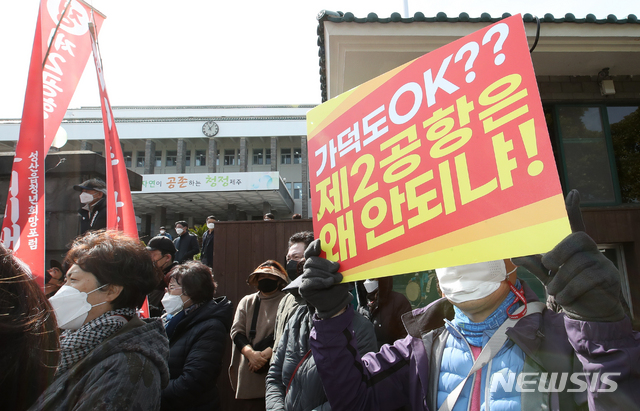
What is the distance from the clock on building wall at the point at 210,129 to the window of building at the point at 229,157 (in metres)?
2.84

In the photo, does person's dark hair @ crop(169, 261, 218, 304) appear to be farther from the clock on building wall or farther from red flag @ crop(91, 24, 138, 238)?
the clock on building wall

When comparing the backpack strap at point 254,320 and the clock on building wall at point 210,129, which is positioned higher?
the clock on building wall at point 210,129

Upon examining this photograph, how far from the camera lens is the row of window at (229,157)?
1228 inches

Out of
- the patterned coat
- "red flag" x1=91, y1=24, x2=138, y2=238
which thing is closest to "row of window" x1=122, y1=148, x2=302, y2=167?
"red flag" x1=91, y1=24, x2=138, y2=238

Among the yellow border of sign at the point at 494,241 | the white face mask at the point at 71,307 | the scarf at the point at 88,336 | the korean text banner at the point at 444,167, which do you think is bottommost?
the scarf at the point at 88,336

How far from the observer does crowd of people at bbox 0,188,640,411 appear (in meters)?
1.01

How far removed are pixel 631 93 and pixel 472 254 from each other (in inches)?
243

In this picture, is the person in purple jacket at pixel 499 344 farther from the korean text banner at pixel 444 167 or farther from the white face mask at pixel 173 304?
the white face mask at pixel 173 304

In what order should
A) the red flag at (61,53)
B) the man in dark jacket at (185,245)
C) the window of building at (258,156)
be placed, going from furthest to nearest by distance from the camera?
1. the window of building at (258,156)
2. the man in dark jacket at (185,245)
3. the red flag at (61,53)

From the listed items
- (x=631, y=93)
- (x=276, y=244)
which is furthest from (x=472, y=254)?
(x=631, y=93)

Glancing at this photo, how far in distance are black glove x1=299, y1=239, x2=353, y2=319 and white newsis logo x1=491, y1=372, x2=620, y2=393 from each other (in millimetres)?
568

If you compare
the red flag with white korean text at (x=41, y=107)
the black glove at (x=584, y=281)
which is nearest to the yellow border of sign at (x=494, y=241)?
the black glove at (x=584, y=281)

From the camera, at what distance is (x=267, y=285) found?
3.24 m

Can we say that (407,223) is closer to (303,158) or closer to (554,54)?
(554,54)
